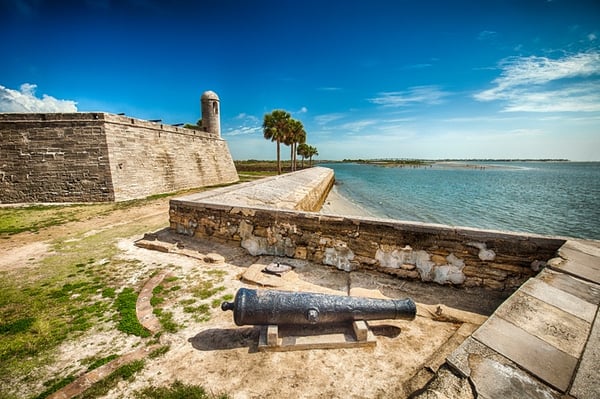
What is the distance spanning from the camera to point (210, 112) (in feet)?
84.9

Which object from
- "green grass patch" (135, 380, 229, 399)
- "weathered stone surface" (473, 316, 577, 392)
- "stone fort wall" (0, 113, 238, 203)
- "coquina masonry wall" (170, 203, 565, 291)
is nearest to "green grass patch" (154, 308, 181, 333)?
"green grass patch" (135, 380, 229, 399)

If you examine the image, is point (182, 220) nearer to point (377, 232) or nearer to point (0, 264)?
point (0, 264)

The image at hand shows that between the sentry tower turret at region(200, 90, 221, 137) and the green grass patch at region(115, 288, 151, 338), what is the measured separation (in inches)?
941

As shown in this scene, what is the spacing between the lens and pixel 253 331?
292 cm

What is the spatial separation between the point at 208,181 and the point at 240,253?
61.8 feet

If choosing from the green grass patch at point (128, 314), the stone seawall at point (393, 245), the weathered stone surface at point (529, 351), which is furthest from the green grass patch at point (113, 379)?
the weathered stone surface at point (529, 351)

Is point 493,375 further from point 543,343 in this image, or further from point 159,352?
point 159,352

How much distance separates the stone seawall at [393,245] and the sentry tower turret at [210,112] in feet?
74.8

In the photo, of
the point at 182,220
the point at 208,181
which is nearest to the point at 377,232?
the point at 182,220

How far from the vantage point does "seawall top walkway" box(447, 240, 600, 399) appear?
1588 millimetres

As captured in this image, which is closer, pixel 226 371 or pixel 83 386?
pixel 83 386

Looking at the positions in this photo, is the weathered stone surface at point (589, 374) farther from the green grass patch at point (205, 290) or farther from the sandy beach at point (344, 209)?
the sandy beach at point (344, 209)

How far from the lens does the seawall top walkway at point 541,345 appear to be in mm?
1588

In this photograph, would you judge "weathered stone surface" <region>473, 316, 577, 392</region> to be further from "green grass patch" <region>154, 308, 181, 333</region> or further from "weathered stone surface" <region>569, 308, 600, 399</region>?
"green grass patch" <region>154, 308, 181, 333</region>
